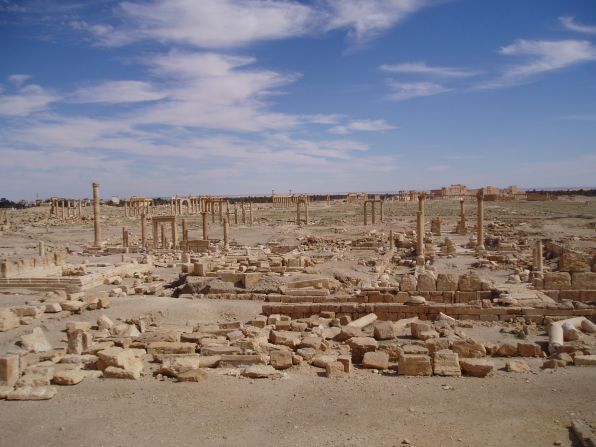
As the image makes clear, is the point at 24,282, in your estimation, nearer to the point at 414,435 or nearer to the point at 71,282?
the point at 71,282

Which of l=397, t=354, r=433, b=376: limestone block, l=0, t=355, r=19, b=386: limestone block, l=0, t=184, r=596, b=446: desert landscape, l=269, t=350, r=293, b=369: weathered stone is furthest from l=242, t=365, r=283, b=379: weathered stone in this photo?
l=0, t=355, r=19, b=386: limestone block

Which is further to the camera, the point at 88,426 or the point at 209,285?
the point at 209,285

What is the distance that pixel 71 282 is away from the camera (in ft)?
61.7

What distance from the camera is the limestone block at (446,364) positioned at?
28.8 ft

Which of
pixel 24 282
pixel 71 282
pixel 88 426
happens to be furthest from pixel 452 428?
pixel 24 282

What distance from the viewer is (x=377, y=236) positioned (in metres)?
36.8

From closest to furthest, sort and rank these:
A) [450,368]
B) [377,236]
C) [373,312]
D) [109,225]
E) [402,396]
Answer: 1. [402,396]
2. [450,368]
3. [373,312]
4. [377,236]
5. [109,225]

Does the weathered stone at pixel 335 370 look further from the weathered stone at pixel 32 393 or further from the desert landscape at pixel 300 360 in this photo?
the weathered stone at pixel 32 393

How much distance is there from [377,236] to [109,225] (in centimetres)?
3456

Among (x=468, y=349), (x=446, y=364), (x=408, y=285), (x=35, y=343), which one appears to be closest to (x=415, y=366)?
(x=446, y=364)

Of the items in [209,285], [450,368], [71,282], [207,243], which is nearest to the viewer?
[450,368]

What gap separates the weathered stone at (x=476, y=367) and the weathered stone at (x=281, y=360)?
9.61ft

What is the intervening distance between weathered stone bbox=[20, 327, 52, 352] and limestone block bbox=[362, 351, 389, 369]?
259 inches

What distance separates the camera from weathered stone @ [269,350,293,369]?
9297 millimetres
